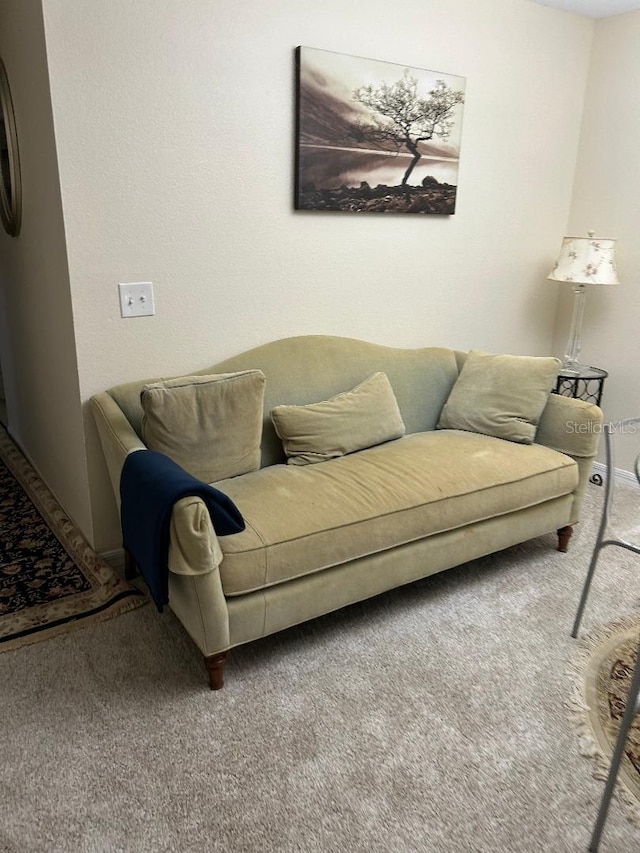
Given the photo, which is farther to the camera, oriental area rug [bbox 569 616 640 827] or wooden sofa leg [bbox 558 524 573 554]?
wooden sofa leg [bbox 558 524 573 554]

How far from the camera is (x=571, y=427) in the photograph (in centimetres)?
284

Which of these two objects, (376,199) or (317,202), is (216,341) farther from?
(376,199)

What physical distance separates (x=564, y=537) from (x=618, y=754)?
4.97 feet

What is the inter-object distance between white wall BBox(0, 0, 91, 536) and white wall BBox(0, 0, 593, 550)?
84mm

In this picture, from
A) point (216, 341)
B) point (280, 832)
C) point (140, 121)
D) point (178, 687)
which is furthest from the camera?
point (216, 341)

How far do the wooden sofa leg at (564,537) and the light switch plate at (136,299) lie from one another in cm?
204

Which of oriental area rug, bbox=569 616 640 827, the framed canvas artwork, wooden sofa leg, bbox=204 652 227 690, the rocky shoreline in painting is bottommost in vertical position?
oriental area rug, bbox=569 616 640 827

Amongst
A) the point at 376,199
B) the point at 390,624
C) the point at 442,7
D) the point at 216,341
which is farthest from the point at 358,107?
the point at 390,624

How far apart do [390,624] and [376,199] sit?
6.25 feet

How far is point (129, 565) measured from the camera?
8.49 ft

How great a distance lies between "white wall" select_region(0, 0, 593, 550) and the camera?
231 cm

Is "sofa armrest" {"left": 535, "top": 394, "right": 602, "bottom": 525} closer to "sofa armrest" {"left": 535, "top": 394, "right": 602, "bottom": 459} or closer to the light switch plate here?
"sofa armrest" {"left": 535, "top": 394, "right": 602, "bottom": 459}

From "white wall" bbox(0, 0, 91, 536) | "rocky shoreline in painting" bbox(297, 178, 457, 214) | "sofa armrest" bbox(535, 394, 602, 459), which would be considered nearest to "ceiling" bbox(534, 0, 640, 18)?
"rocky shoreline in painting" bbox(297, 178, 457, 214)

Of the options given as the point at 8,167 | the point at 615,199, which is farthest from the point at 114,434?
the point at 615,199
